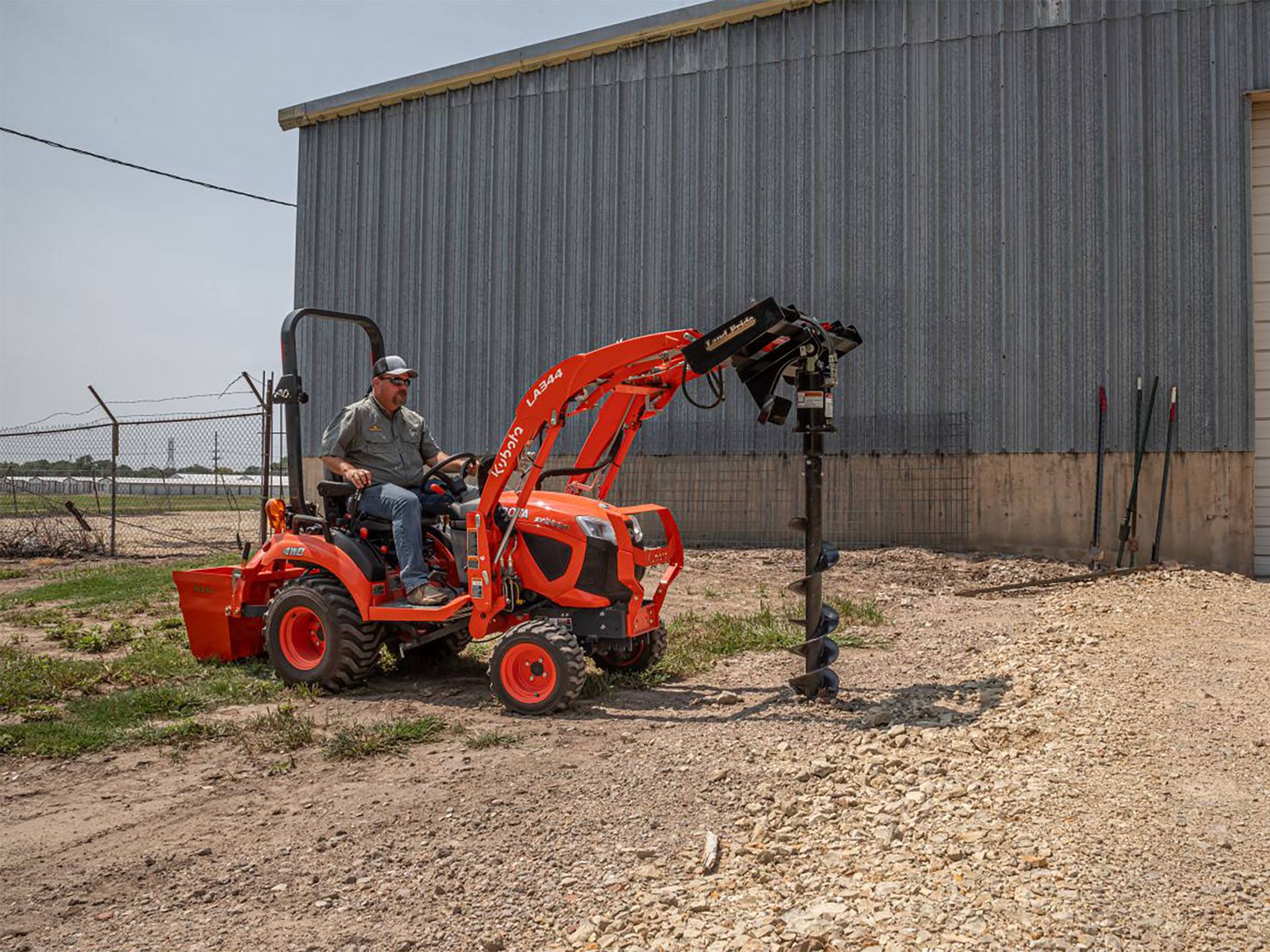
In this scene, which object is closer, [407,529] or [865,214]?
[407,529]

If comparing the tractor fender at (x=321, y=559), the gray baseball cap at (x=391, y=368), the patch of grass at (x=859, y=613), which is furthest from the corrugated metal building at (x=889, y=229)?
the tractor fender at (x=321, y=559)

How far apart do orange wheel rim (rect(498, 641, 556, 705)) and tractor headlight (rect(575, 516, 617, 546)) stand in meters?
0.75

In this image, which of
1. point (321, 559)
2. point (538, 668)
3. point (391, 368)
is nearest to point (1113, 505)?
point (538, 668)

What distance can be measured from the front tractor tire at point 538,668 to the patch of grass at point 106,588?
19.4 ft

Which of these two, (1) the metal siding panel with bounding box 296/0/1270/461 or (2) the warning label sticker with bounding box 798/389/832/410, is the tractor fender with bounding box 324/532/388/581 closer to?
(2) the warning label sticker with bounding box 798/389/832/410

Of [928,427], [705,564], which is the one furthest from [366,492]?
[928,427]

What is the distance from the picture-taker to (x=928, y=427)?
13.6 metres

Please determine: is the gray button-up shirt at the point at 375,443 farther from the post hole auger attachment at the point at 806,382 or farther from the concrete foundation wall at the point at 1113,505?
the concrete foundation wall at the point at 1113,505

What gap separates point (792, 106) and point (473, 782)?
40.2 feet

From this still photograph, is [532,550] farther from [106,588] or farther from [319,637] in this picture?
[106,588]

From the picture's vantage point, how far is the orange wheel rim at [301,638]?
6.72 metres

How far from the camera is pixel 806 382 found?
5891 millimetres

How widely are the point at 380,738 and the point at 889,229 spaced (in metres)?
10.9

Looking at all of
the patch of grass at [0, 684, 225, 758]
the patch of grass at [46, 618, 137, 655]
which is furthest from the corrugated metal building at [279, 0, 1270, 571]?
the patch of grass at [0, 684, 225, 758]
